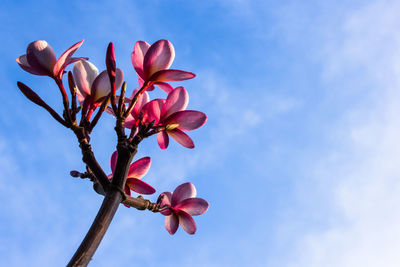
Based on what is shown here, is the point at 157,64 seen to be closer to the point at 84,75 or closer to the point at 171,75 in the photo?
the point at 171,75

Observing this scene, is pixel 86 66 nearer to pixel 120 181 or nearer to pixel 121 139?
pixel 121 139

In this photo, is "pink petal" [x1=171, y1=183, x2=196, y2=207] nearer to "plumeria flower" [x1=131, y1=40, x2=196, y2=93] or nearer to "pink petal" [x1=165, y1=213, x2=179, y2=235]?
"pink petal" [x1=165, y1=213, x2=179, y2=235]

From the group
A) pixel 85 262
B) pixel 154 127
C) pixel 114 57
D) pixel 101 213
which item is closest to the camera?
pixel 85 262

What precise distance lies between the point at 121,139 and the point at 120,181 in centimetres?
13

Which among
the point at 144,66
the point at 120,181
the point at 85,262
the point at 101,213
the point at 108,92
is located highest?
the point at 144,66

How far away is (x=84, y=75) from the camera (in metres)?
1.31

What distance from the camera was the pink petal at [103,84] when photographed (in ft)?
4.12

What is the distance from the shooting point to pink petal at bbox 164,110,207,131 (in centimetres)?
135

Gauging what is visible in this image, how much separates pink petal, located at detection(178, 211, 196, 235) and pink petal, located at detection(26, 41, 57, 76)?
0.67 meters

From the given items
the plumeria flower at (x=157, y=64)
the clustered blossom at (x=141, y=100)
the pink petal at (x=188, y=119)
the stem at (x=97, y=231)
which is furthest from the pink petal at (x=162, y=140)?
the stem at (x=97, y=231)

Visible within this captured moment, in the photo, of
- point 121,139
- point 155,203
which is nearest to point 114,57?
point 121,139

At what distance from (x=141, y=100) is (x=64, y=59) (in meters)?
0.30

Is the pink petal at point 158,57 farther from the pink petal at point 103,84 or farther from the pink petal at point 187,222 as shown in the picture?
the pink petal at point 187,222

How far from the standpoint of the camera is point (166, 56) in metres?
1.30
